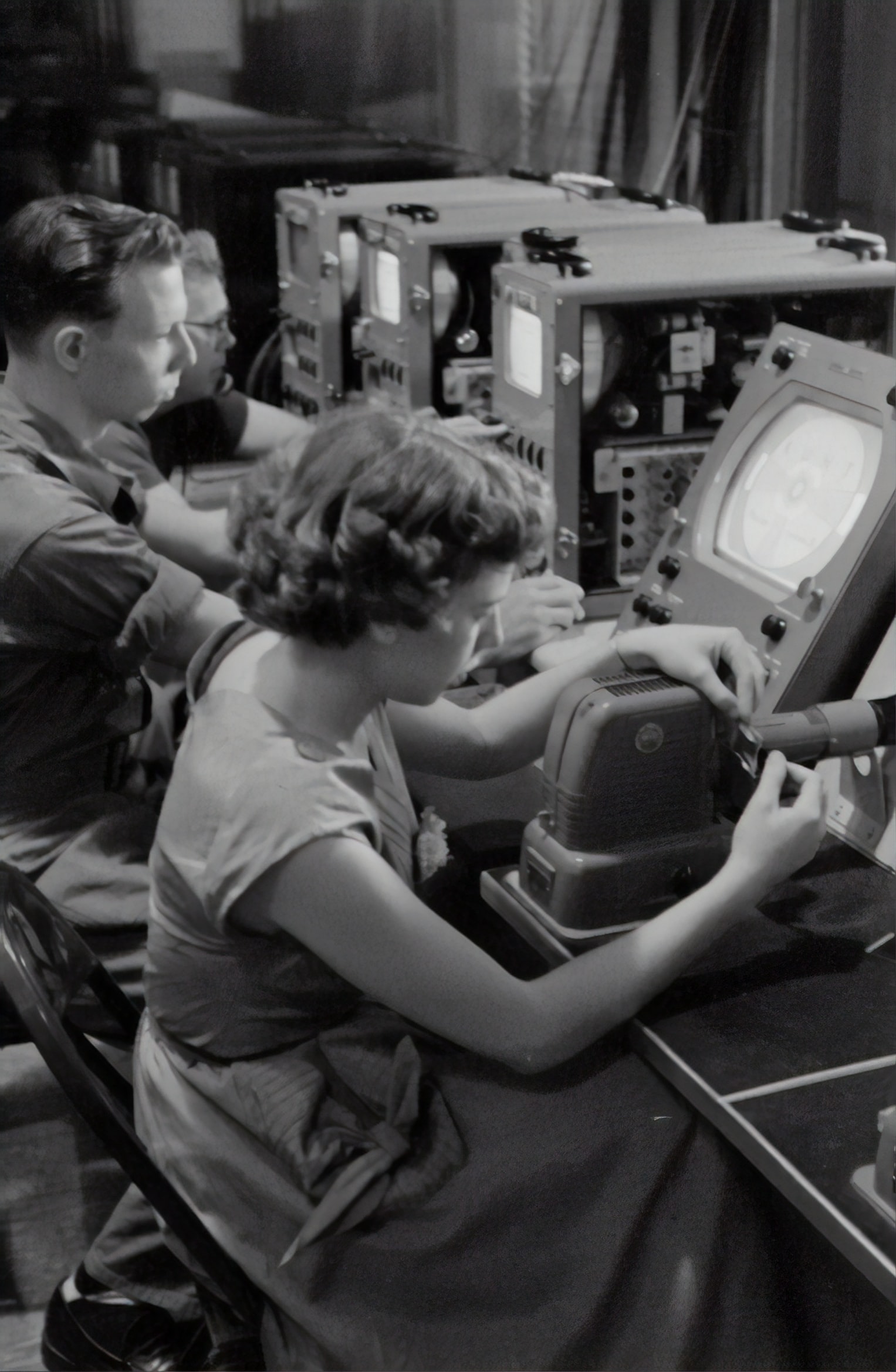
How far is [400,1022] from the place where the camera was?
1.46m

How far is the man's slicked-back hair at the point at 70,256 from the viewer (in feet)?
4.92

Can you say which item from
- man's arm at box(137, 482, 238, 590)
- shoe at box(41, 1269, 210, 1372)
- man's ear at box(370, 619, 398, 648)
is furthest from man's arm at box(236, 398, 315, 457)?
shoe at box(41, 1269, 210, 1372)

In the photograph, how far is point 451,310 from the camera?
2.49 metres

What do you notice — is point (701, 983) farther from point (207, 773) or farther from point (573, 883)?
point (207, 773)

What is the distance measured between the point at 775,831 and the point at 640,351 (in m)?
0.97

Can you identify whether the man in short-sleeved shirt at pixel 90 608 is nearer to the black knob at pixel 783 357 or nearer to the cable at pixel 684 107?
the cable at pixel 684 107

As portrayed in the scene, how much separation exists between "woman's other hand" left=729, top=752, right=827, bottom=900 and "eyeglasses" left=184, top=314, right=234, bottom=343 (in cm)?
85

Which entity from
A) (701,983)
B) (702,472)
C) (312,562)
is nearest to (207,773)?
(312,562)

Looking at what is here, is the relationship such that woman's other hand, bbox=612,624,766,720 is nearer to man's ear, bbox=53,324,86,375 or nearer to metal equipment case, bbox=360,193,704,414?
man's ear, bbox=53,324,86,375

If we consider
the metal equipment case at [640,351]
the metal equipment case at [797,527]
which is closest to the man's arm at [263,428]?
the metal equipment case at [640,351]

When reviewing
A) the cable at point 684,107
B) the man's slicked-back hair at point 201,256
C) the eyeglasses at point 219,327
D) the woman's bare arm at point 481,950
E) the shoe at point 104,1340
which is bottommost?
Result: the shoe at point 104,1340

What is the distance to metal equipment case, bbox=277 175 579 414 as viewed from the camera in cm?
193

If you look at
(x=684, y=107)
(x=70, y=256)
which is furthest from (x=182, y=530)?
(x=684, y=107)

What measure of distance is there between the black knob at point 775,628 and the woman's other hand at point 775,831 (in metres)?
0.36
